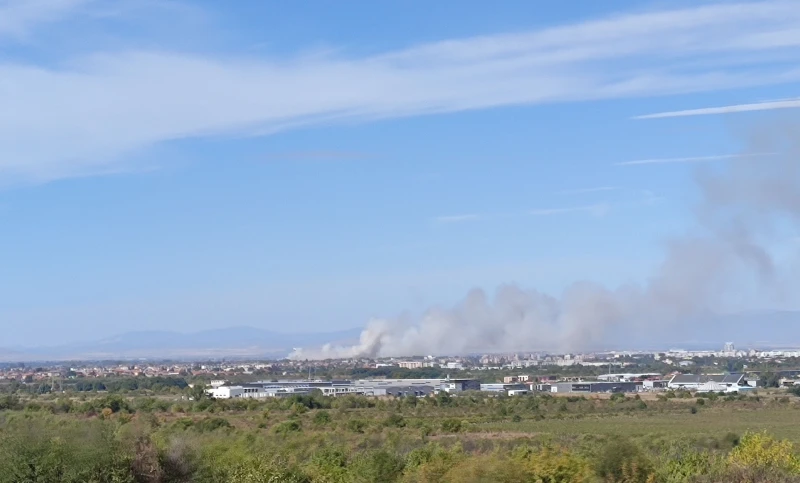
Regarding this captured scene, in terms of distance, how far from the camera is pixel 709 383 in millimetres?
132250

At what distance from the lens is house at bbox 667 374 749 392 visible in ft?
413

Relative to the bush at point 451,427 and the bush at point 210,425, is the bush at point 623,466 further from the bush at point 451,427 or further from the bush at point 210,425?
the bush at point 451,427

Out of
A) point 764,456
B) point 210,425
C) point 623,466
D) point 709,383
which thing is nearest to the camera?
point 623,466

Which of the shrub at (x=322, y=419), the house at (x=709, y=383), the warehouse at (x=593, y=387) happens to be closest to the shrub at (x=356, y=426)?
the shrub at (x=322, y=419)

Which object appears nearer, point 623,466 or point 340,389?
point 623,466

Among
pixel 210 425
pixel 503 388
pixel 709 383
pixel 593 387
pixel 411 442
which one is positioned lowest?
pixel 709 383

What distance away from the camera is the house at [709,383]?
413 ft

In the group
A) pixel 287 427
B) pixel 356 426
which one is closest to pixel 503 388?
pixel 356 426

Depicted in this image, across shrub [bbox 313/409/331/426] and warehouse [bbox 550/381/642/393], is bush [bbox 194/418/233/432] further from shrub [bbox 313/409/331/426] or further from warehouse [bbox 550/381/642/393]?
warehouse [bbox 550/381/642/393]

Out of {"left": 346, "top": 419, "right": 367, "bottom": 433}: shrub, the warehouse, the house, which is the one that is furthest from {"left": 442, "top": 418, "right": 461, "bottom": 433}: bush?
the warehouse

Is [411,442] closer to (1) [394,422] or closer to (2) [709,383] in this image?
(1) [394,422]

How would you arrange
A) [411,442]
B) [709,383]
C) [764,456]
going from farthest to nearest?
[709,383], [411,442], [764,456]

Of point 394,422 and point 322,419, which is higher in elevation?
point 322,419

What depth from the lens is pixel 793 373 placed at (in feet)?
572
